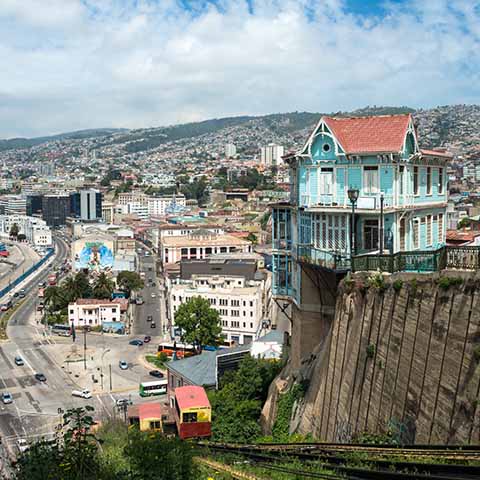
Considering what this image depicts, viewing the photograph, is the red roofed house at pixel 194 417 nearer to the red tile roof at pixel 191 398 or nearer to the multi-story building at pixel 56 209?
the red tile roof at pixel 191 398

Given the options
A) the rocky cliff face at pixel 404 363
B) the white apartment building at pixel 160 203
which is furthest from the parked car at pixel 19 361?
the white apartment building at pixel 160 203

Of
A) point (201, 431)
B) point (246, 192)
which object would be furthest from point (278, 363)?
point (246, 192)

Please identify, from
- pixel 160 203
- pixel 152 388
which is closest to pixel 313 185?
pixel 152 388

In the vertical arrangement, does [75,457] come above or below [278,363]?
above

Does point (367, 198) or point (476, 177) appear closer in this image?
point (367, 198)

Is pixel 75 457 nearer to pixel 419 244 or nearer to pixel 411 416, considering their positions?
pixel 411 416

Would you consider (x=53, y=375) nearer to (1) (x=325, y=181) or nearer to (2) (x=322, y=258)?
(2) (x=322, y=258)

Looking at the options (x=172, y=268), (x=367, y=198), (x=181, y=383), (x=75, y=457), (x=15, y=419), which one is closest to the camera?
(x=75, y=457)
